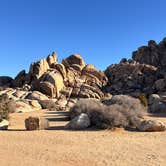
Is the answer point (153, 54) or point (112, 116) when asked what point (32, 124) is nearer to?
point (112, 116)

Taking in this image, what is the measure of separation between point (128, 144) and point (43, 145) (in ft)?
11.8

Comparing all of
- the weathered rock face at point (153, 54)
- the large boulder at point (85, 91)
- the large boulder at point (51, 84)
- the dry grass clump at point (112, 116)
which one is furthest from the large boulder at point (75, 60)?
the dry grass clump at point (112, 116)

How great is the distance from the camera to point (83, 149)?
9766 millimetres

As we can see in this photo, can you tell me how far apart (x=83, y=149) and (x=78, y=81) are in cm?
4091

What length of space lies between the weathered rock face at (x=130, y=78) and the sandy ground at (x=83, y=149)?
4008 cm

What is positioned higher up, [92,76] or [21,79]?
[92,76]

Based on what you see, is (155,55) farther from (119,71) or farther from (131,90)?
(131,90)

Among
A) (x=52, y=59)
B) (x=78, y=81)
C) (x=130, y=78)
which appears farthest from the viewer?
(x=130, y=78)

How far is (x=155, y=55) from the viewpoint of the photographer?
69312 mm

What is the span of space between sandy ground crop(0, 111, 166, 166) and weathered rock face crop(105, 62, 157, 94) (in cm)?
4008

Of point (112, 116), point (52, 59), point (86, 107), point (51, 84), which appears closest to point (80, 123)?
point (112, 116)

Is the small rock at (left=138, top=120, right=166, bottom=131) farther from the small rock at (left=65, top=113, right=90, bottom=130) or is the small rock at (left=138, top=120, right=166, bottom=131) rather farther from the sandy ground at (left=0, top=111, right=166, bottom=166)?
the small rock at (left=65, top=113, right=90, bottom=130)

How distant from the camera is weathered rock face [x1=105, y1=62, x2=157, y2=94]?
5384 cm

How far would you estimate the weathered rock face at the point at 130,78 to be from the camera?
5384cm
